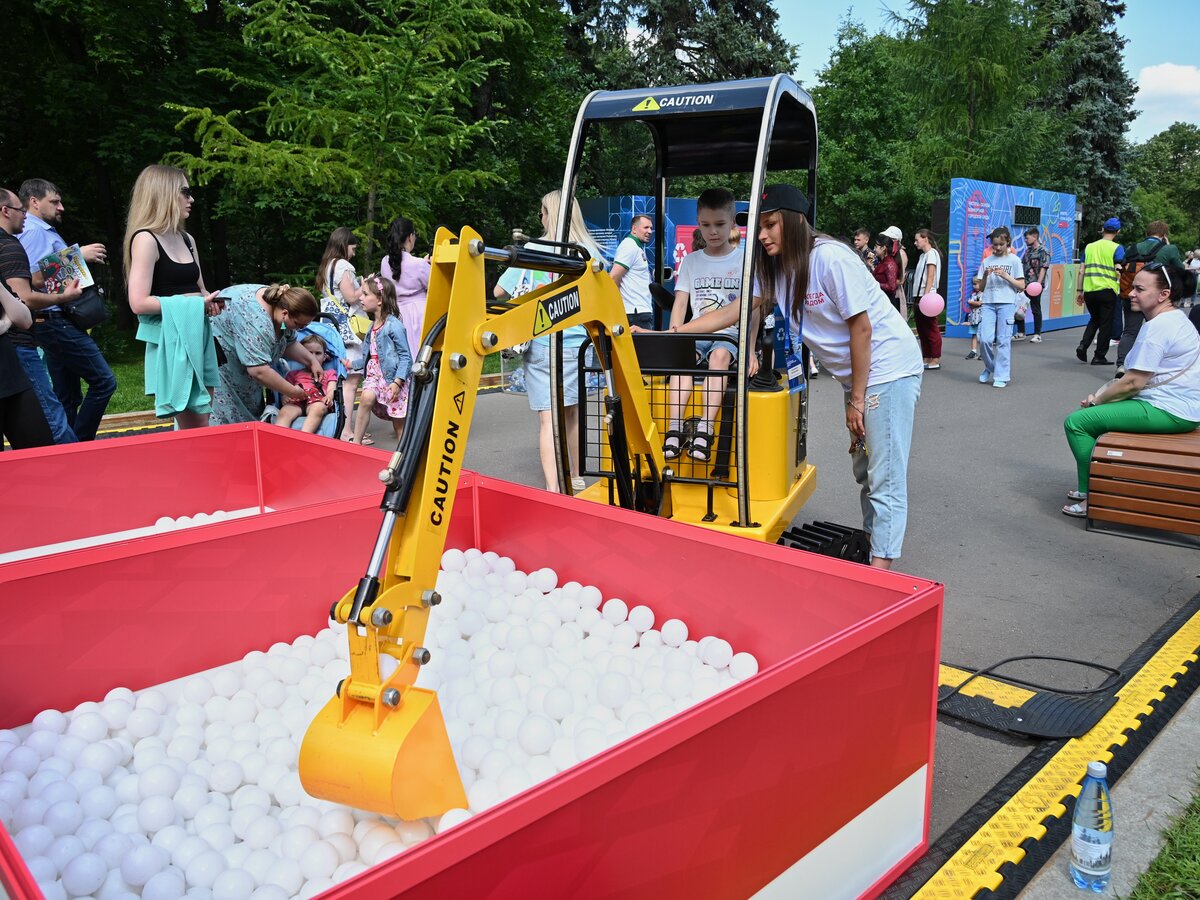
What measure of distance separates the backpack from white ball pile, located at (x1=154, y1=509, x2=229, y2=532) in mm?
11013

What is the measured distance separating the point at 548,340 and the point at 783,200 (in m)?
1.93

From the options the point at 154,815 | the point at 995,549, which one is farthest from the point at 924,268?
the point at 154,815

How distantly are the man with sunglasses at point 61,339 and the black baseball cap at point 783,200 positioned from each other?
4.80 meters

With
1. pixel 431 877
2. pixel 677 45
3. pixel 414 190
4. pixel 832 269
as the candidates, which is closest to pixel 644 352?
pixel 832 269

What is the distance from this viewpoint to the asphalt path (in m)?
4.00

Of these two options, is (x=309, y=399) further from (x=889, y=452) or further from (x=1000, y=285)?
(x=1000, y=285)

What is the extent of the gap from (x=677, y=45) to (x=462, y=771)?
29838 mm

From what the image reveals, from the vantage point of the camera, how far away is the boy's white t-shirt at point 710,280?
5230 mm

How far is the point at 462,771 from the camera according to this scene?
2758 mm

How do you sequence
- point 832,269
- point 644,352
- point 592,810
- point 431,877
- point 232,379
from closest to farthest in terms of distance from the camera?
point 431,877 < point 592,810 < point 832,269 < point 644,352 < point 232,379

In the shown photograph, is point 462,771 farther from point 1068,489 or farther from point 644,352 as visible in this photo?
point 1068,489

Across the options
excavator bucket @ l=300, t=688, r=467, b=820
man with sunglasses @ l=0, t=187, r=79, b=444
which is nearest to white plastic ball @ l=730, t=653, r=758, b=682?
excavator bucket @ l=300, t=688, r=467, b=820

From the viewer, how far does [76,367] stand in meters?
6.70

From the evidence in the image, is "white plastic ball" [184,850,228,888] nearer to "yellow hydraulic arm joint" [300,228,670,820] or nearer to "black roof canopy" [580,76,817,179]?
"yellow hydraulic arm joint" [300,228,670,820]
